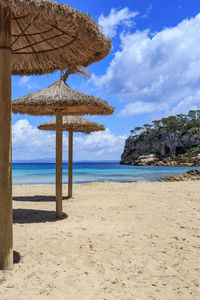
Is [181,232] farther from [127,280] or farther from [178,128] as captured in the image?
[178,128]

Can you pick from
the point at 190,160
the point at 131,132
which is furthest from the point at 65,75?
the point at 131,132

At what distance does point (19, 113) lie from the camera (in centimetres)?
629

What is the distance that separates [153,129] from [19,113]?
231ft

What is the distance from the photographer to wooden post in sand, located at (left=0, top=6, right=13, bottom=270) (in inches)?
109

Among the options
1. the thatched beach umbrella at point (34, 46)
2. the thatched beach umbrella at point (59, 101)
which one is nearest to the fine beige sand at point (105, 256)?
the thatched beach umbrella at point (34, 46)

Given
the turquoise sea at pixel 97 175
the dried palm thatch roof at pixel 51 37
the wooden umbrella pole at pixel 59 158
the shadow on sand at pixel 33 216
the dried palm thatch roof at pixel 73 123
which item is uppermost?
the dried palm thatch roof at pixel 51 37

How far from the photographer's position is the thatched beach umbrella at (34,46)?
94.1 inches

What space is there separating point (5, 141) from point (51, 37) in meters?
1.67

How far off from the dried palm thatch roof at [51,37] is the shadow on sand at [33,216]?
3.23 m

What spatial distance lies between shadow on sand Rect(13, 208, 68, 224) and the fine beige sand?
0.02 metres

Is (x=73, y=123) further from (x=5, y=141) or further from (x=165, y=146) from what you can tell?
(x=165, y=146)

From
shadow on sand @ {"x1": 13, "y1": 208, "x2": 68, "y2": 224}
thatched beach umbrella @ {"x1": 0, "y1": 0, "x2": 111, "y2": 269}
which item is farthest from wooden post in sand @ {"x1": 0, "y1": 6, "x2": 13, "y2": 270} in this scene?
shadow on sand @ {"x1": 13, "y1": 208, "x2": 68, "y2": 224}

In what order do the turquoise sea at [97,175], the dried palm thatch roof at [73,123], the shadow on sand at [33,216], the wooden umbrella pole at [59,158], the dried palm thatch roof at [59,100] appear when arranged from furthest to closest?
the turquoise sea at [97,175]
the dried palm thatch roof at [73,123]
the wooden umbrella pole at [59,158]
the shadow on sand at [33,216]
the dried palm thatch roof at [59,100]

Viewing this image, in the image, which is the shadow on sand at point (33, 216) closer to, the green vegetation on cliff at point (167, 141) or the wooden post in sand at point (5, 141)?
the wooden post in sand at point (5, 141)
